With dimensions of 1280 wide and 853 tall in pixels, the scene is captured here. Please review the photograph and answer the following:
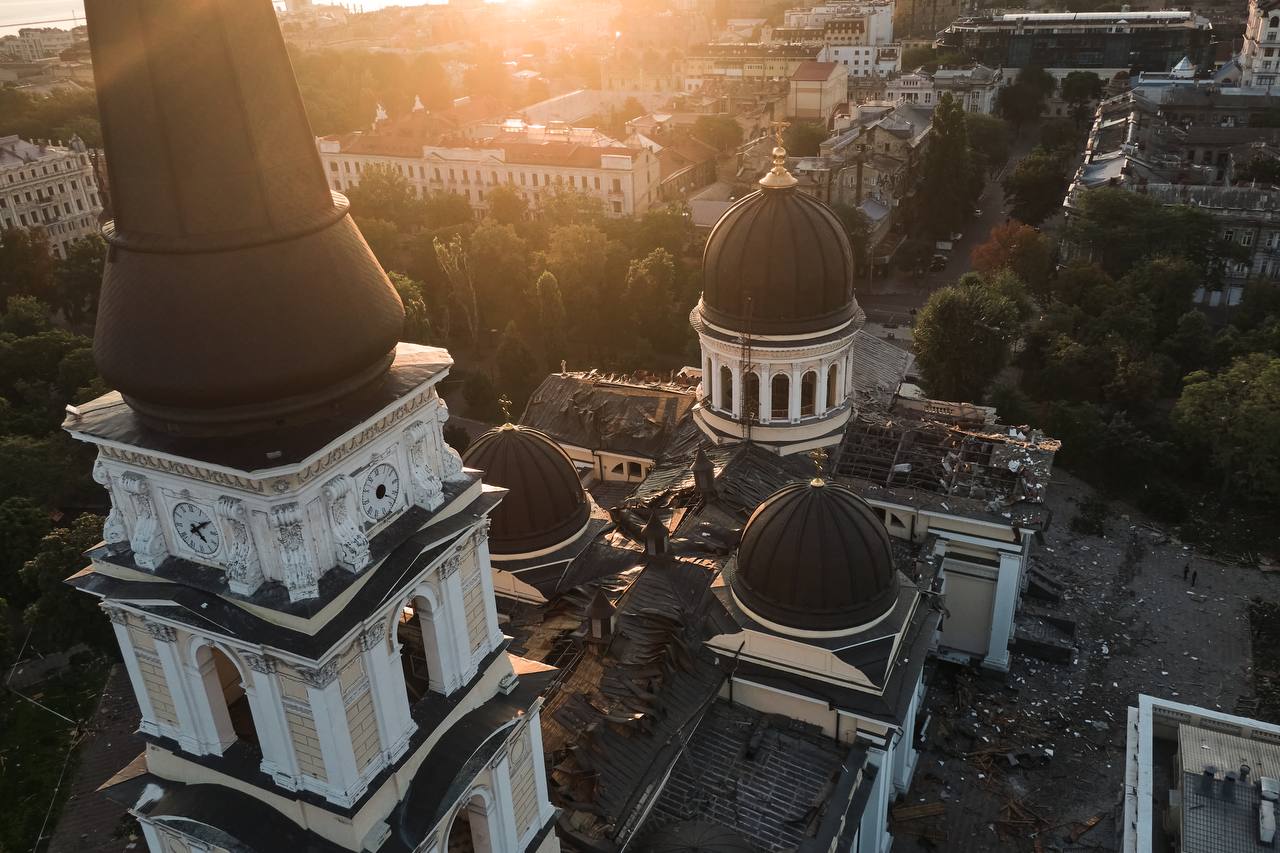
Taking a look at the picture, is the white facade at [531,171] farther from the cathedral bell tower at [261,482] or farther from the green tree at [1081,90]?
the cathedral bell tower at [261,482]

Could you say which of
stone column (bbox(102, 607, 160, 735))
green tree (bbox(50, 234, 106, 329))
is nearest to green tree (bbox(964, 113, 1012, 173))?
green tree (bbox(50, 234, 106, 329))

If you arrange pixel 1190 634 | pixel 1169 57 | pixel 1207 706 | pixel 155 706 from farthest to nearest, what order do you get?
pixel 1169 57, pixel 1190 634, pixel 1207 706, pixel 155 706

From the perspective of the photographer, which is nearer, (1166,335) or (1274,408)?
(1274,408)

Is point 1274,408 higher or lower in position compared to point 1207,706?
higher

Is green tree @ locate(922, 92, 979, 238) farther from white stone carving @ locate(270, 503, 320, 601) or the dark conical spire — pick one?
white stone carving @ locate(270, 503, 320, 601)

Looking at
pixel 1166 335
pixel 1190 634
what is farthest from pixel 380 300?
pixel 1166 335

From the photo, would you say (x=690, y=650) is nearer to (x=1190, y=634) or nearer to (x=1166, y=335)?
(x=1190, y=634)
